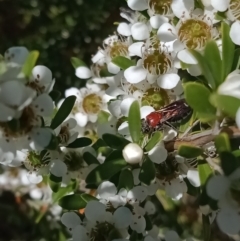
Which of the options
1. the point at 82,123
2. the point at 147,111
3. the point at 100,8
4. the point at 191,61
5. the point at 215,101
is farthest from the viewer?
the point at 100,8

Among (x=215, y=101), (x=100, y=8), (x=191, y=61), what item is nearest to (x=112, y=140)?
(x=191, y=61)

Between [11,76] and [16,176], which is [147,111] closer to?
[11,76]

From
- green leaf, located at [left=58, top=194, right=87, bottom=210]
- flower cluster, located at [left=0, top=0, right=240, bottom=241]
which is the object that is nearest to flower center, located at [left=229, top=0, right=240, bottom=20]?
flower cluster, located at [left=0, top=0, right=240, bottom=241]

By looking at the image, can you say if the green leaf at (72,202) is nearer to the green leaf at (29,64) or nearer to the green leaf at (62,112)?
the green leaf at (62,112)

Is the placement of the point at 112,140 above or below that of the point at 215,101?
below

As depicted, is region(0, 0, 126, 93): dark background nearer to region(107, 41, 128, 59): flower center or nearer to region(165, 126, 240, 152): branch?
region(107, 41, 128, 59): flower center

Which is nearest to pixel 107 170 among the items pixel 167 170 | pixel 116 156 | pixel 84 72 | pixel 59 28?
pixel 116 156

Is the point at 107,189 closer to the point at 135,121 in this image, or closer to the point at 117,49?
the point at 135,121
